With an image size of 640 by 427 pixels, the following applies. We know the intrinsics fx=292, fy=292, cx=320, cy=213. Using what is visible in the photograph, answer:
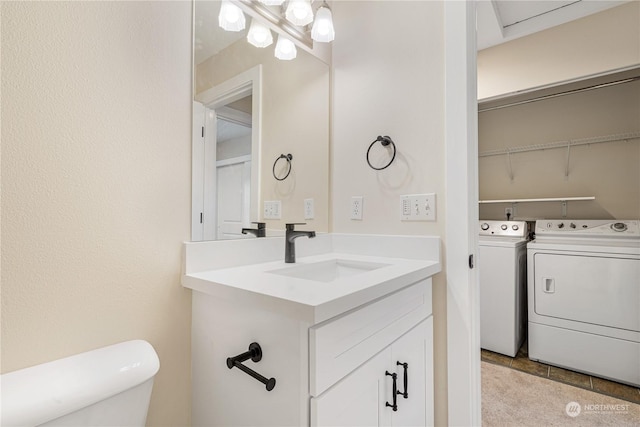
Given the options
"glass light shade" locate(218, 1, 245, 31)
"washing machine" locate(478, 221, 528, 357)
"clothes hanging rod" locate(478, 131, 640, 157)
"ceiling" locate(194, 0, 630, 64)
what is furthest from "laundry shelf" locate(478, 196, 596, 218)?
"glass light shade" locate(218, 1, 245, 31)

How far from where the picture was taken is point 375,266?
123cm

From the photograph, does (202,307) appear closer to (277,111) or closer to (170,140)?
(170,140)

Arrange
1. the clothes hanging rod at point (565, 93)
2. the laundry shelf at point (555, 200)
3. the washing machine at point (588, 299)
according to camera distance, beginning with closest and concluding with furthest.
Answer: the washing machine at point (588, 299)
the clothes hanging rod at point (565, 93)
the laundry shelf at point (555, 200)

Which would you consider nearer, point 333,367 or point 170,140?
point 333,367

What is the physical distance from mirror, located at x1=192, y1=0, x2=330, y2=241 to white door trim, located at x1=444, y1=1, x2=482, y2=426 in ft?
2.06

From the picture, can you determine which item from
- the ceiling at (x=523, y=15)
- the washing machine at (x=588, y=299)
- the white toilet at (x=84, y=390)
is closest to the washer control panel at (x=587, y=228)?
the washing machine at (x=588, y=299)

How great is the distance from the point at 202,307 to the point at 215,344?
126 millimetres

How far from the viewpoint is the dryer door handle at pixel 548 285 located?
2.17 m

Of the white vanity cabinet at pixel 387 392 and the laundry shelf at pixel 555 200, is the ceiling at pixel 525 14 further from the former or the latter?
the white vanity cabinet at pixel 387 392

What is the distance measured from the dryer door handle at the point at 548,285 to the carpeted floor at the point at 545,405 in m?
0.62

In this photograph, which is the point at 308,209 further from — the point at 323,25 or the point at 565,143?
the point at 565,143

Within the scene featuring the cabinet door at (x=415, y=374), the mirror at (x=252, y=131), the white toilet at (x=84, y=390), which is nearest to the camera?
the white toilet at (x=84, y=390)

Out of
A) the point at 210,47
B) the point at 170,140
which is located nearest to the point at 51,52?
the point at 170,140

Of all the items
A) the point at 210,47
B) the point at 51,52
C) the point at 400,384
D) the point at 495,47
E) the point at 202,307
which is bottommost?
the point at 400,384
